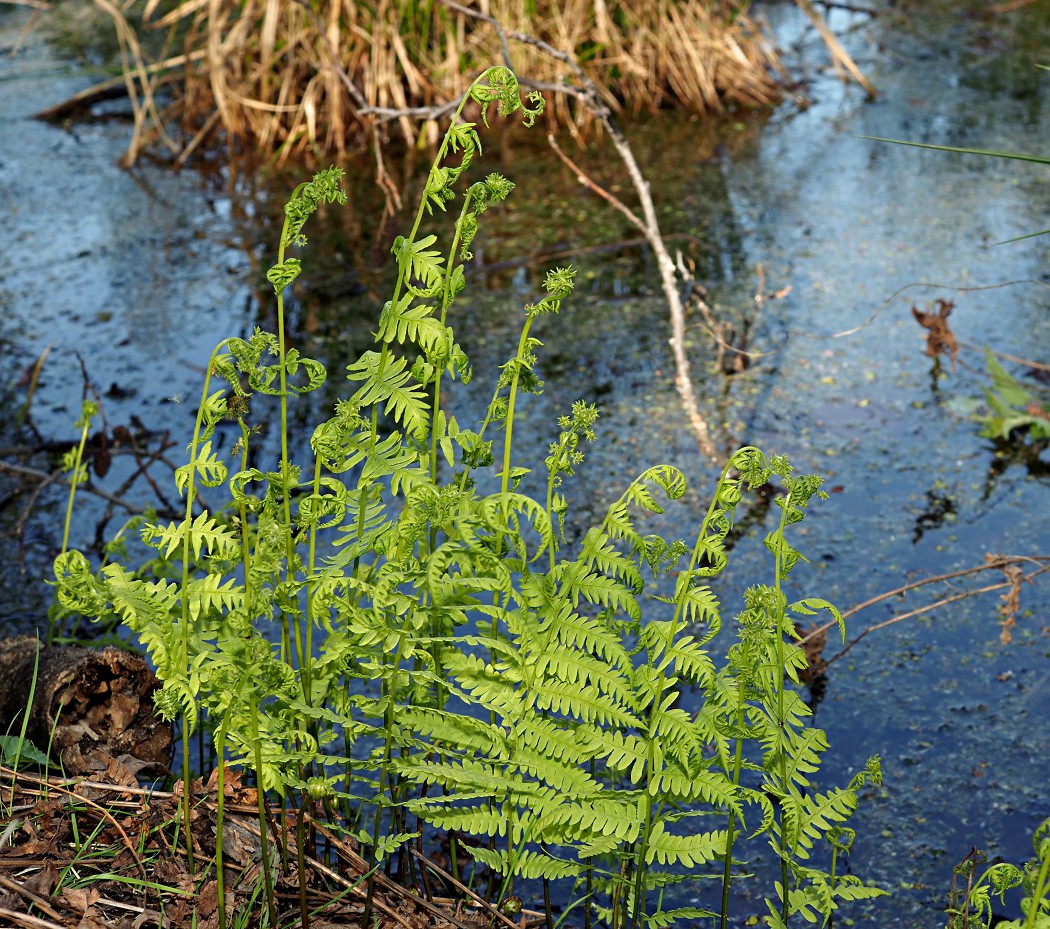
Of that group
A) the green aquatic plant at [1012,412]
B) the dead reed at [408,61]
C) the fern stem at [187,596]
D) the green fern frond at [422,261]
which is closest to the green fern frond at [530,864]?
the fern stem at [187,596]

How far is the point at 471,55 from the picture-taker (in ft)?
18.4

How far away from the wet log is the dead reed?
3692 mm

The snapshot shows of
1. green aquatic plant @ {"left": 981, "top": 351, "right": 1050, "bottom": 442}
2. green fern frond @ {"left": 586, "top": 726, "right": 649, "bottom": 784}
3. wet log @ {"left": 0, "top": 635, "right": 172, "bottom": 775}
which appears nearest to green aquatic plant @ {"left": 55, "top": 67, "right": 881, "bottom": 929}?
green fern frond @ {"left": 586, "top": 726, "right": 649, "bottom": 784}

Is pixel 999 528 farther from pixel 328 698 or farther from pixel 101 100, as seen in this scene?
pixel 101 100

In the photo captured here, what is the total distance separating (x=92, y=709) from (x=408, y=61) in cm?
408

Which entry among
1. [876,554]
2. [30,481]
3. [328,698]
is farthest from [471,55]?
[328,698]

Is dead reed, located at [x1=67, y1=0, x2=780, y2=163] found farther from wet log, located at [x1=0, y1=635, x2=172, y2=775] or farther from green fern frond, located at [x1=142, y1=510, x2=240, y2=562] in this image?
green fern frond, located at [x1=142, y1=510, x2=240, y2=562]

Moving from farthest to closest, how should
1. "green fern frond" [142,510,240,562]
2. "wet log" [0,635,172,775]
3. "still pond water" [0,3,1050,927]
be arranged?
"still pond water" [0,3,1050,927]
"wet log" [0,635,172,775]
"green fern frond" [142,510,240,562]

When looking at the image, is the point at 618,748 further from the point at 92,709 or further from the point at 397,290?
the point at 92,709

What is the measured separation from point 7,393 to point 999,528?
302 cm

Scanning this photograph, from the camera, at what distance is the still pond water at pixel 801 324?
2494 millimetres

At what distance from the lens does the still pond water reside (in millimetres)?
2494

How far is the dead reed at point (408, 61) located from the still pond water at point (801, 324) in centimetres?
29

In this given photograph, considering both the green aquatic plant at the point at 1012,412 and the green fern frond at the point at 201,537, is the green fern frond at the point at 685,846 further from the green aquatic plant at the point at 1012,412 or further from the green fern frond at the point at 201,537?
the green aquatic plant at the point at 1012,412
